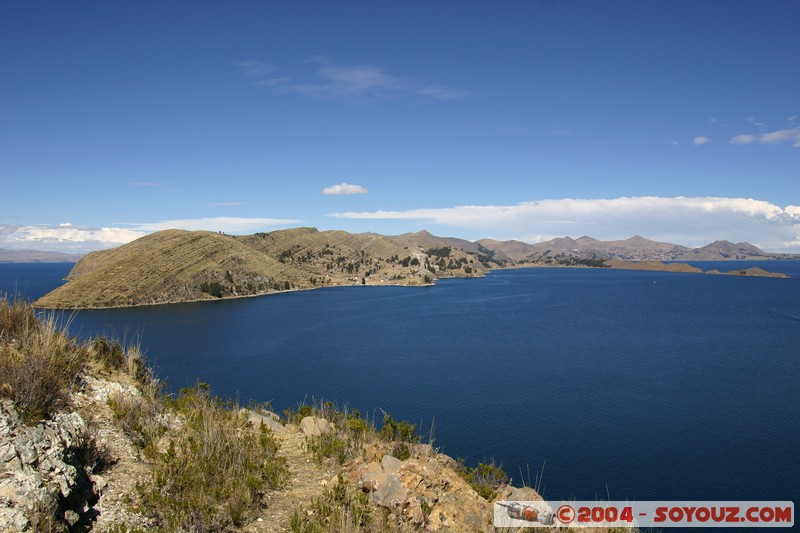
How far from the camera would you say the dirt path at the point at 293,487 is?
423 inches

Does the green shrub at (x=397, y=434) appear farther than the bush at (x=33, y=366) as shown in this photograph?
Yes

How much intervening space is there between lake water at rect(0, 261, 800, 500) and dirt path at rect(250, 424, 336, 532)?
773cm

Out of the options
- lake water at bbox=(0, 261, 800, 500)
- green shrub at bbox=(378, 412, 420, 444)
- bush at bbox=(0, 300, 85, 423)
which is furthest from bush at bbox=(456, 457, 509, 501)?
lake water at bbox=(0, 261, 800, 500)

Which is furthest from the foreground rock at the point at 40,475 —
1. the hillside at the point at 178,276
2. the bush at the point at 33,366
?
the hillside at the point at 178,276

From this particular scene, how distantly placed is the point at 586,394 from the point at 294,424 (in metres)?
37.2

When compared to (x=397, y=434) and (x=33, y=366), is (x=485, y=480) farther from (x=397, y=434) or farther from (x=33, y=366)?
(x=33, y=366)

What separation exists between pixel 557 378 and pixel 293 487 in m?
46.7

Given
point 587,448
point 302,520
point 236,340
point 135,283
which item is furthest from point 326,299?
point 302,520

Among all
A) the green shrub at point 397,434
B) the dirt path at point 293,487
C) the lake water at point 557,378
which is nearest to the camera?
the dirt path at point 293,487

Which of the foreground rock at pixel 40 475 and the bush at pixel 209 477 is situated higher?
the foreground rock at pixel 40 475

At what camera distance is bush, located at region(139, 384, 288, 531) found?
1000 centimetres

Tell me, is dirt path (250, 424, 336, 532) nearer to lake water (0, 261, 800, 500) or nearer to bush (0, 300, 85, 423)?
bush (0, 300, 85, 423)

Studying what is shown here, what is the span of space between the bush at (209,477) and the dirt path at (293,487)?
1.14ft

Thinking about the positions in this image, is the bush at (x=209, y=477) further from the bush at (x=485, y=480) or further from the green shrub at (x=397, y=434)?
the green shrub at (x=397, y=434)
